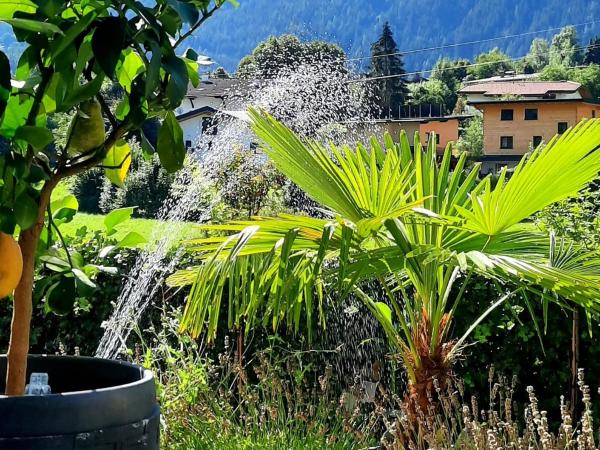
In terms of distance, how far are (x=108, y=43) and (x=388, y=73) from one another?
179ft

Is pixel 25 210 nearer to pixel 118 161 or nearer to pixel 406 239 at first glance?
pixel 118 161

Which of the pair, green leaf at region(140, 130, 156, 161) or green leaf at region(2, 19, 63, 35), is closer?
green leaf at region(2, 19, 63, 35)

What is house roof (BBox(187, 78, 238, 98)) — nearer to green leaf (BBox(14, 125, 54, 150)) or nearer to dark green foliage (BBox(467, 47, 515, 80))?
dark green foliage (BBox(467, 47, 515, 80))

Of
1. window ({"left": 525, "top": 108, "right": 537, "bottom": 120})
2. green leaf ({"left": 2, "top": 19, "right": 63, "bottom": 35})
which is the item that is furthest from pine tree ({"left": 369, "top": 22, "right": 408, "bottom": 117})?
green leaf ({"left": 2, "top": 19, "right": 63, "bottom": 35})

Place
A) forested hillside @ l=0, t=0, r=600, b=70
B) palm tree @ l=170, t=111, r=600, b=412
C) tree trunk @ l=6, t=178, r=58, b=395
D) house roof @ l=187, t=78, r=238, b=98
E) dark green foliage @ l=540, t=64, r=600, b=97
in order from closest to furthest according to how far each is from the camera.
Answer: tree trunk @ l=6, t=178, r=58, b=395, palm tree @ l=170, t=111, r=600, b=412, house roof @ l=187, t=78, r=238, b=98, dark green foliage @ l=540, t=64, r=600, b=97, forested hillside @ l=0, t=0, r=600, b=70

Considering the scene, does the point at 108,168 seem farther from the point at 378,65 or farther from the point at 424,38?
the point at 424,38

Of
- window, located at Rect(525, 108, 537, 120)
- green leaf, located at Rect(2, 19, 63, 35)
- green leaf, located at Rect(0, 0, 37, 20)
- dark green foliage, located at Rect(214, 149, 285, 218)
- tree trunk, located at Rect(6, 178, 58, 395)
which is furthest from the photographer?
window, located at Rect(525, 108, 537, 120)

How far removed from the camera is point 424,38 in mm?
144250

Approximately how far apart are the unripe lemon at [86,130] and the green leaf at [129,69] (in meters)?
0.08

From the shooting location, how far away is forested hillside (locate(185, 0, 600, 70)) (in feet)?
436

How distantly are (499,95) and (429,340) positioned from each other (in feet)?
169

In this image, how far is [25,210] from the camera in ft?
3.70

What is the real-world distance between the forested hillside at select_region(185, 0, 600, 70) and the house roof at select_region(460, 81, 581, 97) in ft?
260

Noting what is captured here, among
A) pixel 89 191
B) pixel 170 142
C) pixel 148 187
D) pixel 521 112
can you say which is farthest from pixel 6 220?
pixel 521 112
